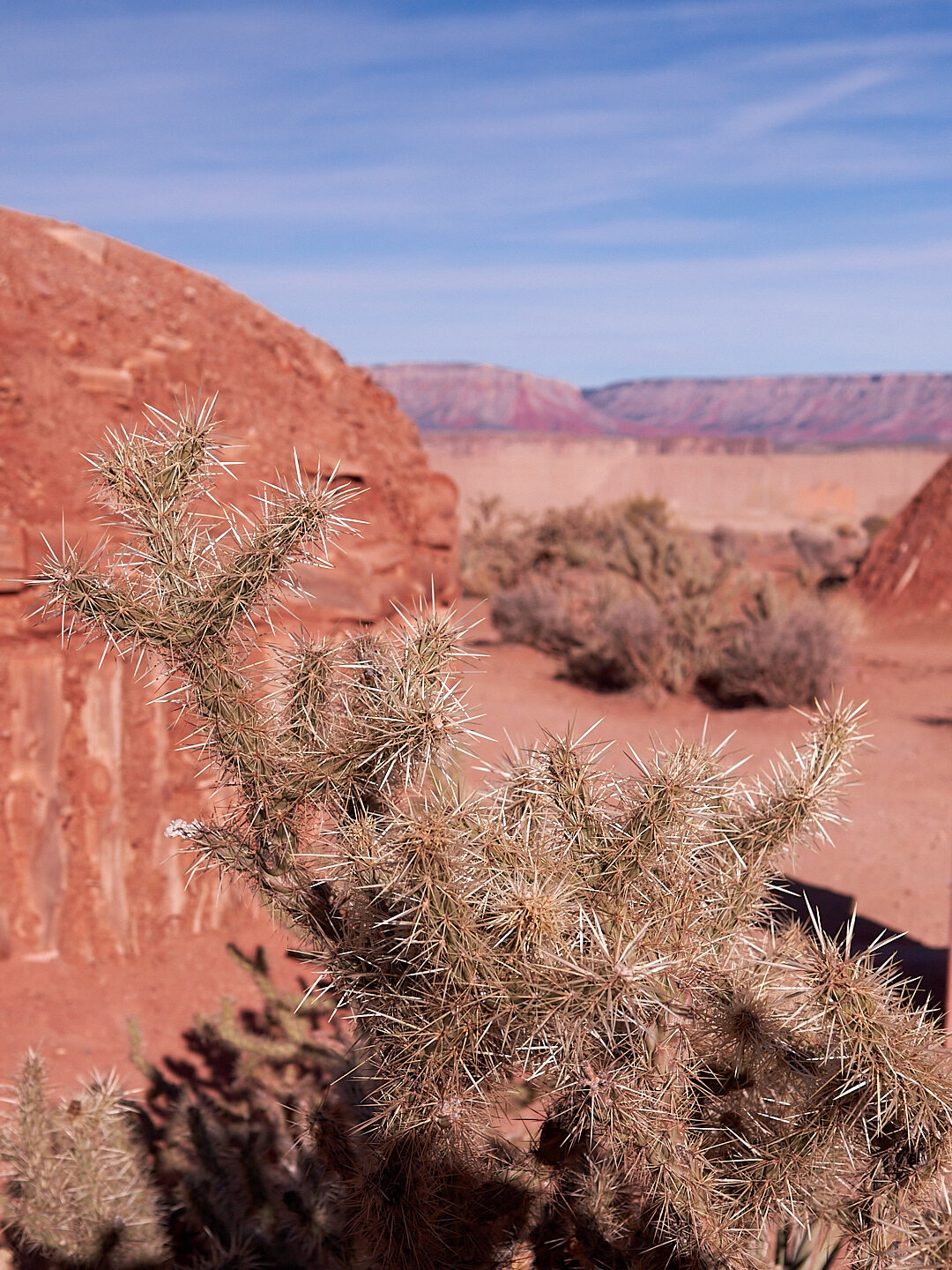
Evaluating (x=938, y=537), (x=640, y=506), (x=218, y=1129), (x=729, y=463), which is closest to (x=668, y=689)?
(x=938, y=537)

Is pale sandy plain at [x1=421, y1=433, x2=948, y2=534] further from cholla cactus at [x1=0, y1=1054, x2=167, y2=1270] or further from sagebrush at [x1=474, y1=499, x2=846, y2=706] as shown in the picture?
cholla cactus at [x1=0, y1=1054, x2=167, y2=1270]

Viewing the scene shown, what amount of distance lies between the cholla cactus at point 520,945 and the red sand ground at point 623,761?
23cm

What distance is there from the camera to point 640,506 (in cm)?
3338

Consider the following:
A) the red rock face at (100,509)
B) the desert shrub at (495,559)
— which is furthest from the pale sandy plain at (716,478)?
the red rock face at (100,509)

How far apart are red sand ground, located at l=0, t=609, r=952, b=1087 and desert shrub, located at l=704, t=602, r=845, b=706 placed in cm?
36

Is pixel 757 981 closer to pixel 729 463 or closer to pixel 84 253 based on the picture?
pixel 84 253

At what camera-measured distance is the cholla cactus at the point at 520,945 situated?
1.60 m

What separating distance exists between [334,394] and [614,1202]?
18.8 feet

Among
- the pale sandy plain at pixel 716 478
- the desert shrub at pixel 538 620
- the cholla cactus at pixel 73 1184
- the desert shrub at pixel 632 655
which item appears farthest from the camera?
the pale sandy plain at pixel 716 478

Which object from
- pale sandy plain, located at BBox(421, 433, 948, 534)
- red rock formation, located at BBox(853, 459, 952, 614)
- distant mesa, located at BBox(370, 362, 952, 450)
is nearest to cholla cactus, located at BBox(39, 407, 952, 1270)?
red rock formation, located at BBox(853, 459, 952, 614)

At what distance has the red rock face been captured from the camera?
16.8 feet

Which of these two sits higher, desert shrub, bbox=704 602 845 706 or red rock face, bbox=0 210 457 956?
red rock face, bbox=0 210 457 956

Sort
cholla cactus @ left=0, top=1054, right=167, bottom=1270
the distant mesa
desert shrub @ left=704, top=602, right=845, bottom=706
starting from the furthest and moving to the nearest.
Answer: the distant mesa, desert shrub @ left=704, top=602, right=845, bottom=706, cholla cactus @ left=0, top=1054, right=167, bottom=1270

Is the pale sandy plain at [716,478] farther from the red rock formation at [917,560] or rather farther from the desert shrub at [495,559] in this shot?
the red rock formation at [917,560]
